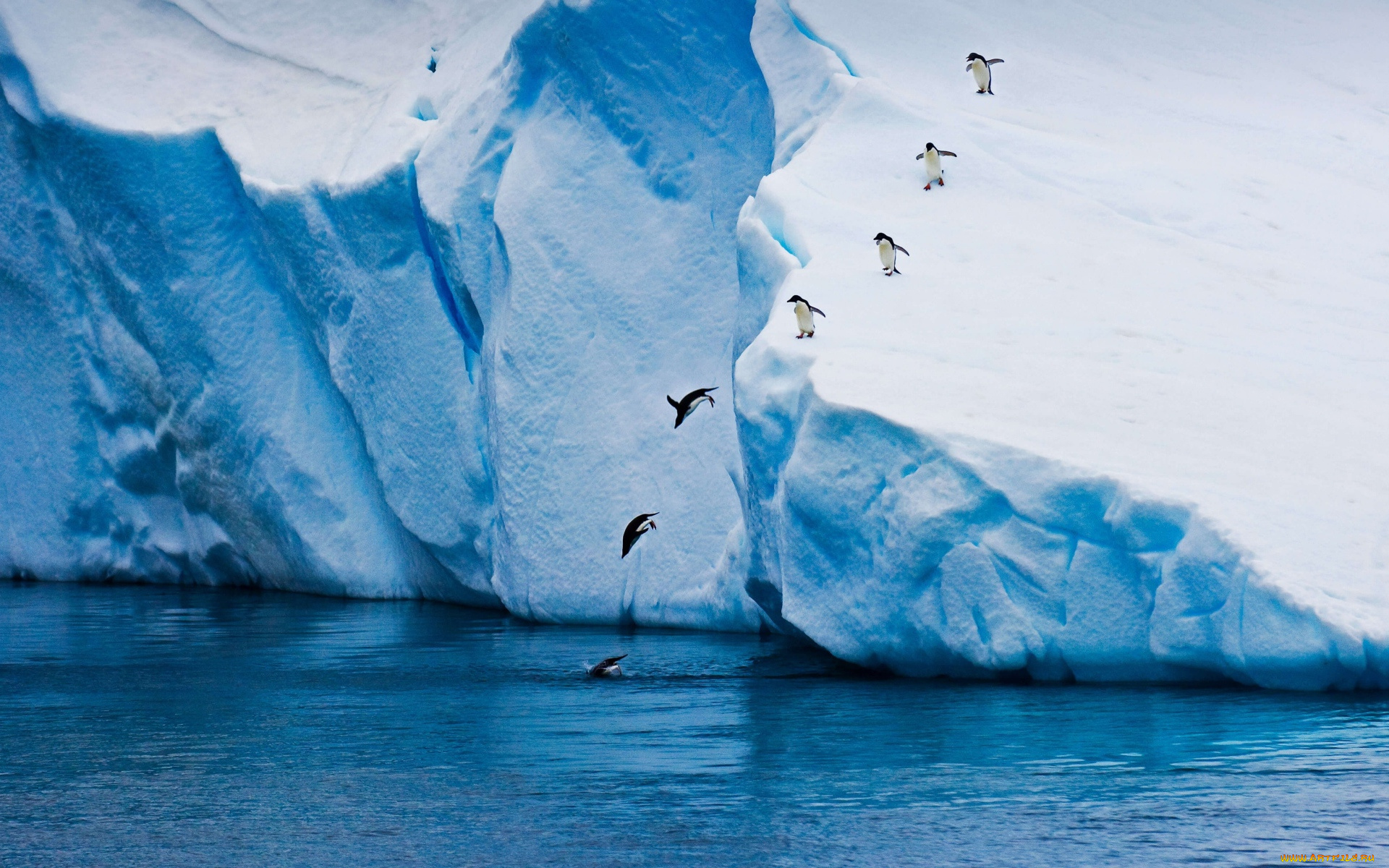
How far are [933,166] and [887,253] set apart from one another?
1114 mm

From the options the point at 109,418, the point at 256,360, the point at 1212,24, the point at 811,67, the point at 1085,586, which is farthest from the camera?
the point at 109,418

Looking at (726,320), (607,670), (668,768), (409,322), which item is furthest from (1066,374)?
(409,322)

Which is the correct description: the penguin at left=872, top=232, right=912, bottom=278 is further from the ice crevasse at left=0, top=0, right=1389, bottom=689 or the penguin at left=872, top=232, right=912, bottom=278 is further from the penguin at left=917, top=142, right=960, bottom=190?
the penguin at left=917, top=142, right=960, bottom=190

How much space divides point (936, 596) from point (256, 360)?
890cm

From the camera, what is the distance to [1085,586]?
22.1 feet

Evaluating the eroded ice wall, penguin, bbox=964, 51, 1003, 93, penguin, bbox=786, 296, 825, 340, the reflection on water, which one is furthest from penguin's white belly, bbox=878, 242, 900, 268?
penguin, bbox=964, 51, 1003, 93

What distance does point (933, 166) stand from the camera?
9.37 meters

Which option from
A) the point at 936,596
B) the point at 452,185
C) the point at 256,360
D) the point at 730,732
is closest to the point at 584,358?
the point at 452,185

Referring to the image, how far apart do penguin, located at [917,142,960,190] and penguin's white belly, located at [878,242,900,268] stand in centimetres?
101

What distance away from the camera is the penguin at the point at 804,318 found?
7.93m

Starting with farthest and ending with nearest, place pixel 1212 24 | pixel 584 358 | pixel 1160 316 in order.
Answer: pixel 1212 24, pixel 584 358, pixel 1160 316

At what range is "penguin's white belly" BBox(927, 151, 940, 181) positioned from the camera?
931cm

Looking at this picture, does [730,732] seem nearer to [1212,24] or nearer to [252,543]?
[1212,24]

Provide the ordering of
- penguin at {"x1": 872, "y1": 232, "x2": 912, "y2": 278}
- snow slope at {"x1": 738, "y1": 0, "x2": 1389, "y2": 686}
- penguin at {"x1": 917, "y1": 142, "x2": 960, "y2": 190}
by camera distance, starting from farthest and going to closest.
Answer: penguin at {"x1": 917, "y1": 142, "x2": 960, "y2": 190}, penguin at {"x1": 872, "y1": 232, "x2": 912, "y2": 278}, snow slope at {"x1": 738, "y1": 0, "x2": 1389, "y2": 686}
